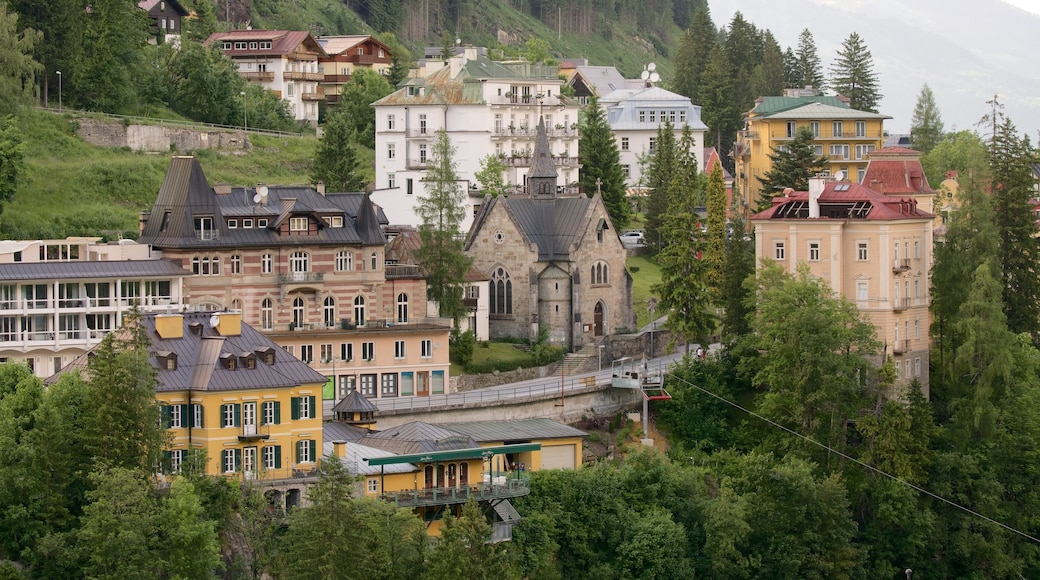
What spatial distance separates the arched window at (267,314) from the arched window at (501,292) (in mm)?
17134

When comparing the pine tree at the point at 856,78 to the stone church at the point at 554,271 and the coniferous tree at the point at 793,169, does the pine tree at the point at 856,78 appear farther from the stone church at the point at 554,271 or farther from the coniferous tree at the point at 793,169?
the stone church at the point at 554,271

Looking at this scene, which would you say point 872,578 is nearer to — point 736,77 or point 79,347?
point 79,347

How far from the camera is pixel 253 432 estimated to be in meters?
A: 77.9

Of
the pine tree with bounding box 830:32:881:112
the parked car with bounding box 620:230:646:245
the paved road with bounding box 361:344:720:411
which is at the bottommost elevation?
the paved road with bounding box 361:344:720:411

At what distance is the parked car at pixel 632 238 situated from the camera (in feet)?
420

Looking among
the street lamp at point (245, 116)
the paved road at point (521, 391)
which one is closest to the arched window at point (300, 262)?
the paved road at point (521, 391)

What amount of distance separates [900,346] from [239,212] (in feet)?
102

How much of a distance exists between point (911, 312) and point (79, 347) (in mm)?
38796

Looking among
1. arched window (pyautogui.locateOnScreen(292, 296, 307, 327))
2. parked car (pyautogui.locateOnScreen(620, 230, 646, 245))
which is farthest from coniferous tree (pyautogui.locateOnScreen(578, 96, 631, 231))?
arched window (pyautogui.locateOnScreen(292, 296, 307, 327))

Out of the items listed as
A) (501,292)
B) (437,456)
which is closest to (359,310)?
(501,292)

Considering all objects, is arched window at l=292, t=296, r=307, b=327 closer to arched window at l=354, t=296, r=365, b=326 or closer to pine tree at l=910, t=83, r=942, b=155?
arched window at l=354, t=296, r=365, b=326

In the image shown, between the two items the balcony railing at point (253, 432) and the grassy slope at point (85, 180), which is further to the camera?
the grassy slope at point (85, 180)

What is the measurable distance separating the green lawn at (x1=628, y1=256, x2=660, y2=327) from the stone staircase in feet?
19.9

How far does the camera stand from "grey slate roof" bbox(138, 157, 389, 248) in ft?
300
